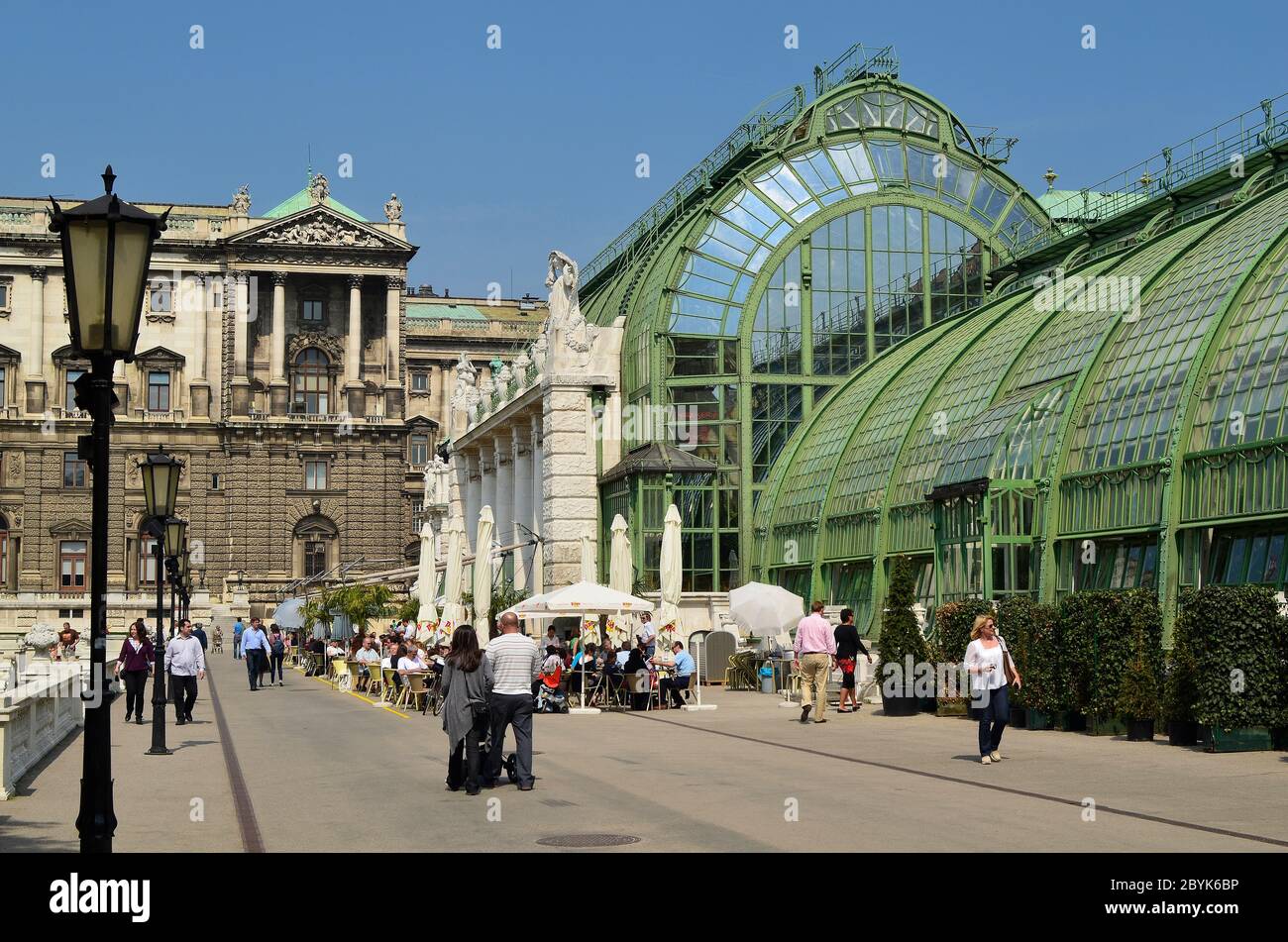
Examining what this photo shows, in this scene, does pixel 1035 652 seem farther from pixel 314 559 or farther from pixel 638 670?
pixel 314 559

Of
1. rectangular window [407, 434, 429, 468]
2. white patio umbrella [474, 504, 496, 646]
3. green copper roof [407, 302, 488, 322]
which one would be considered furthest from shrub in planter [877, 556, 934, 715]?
green copper roof [407, 302, 488, 322]

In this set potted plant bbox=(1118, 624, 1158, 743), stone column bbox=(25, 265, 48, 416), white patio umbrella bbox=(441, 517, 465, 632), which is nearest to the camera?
potted plant bbox=(1118, 624, 1158, 743)

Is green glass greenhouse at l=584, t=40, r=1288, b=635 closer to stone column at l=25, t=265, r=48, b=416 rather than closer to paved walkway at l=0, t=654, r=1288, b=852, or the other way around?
paved walkway at l=0, t=654, r=1288, b=852

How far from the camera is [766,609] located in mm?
38000

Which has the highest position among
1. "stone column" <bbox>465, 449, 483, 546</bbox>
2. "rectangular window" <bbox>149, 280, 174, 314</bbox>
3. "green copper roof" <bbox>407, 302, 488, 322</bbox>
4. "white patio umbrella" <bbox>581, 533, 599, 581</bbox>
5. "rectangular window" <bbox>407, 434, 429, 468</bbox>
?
"green copper roof" <bbox>407, 302, 488, 322</bbox>

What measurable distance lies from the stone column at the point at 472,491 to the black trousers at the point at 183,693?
31669 mm

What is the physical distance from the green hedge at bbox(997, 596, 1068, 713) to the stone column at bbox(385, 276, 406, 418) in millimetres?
84771

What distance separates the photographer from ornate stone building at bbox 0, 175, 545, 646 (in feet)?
342

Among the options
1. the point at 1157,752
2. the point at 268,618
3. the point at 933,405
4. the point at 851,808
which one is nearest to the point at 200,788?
the point at 851,808

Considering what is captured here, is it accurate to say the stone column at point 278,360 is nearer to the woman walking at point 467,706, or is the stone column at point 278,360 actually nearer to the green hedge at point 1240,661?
the woman walking at point 467,706

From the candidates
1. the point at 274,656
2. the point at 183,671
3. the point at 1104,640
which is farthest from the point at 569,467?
the point at 1104,640

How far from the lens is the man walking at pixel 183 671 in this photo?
104ft

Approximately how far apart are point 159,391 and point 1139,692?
303 ft

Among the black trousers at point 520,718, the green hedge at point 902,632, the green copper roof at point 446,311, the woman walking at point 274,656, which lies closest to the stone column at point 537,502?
the woman walking at point 274,656
